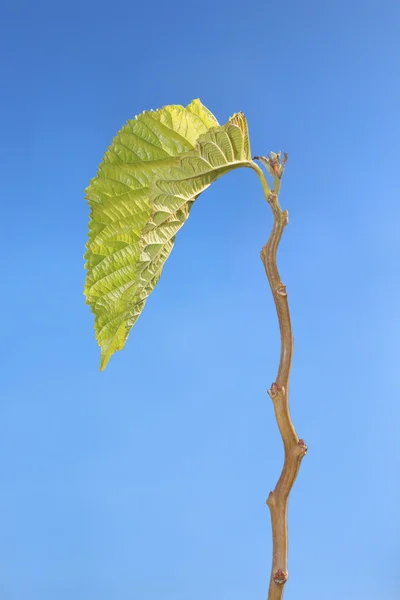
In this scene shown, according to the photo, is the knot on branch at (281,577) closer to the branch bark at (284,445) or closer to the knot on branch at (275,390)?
the branch bark at (284,445)

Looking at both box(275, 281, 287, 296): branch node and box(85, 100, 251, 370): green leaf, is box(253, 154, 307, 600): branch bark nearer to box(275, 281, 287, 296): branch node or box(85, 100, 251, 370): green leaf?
box(275, 281, 287, 296): branch node

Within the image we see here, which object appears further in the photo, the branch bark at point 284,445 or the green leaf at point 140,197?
the green leaf at point 140,197

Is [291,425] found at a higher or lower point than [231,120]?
lower

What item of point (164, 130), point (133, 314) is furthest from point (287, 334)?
point (164, 130)

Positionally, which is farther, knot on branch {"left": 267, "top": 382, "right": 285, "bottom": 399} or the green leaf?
the green leaf

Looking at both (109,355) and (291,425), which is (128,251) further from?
(291,425)

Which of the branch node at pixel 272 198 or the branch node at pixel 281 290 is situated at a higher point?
the branch node at pixel 272 198

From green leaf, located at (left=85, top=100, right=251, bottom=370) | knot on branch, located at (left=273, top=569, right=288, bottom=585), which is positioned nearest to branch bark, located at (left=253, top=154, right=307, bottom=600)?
knot on branch, located at (left=273, top=569, right=288, bottom=585)

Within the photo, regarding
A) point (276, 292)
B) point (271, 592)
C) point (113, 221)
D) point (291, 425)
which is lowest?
point (271, 592)

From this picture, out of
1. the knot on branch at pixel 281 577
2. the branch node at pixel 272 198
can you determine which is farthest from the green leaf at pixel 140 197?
the knot on branch at pixel 281 577
